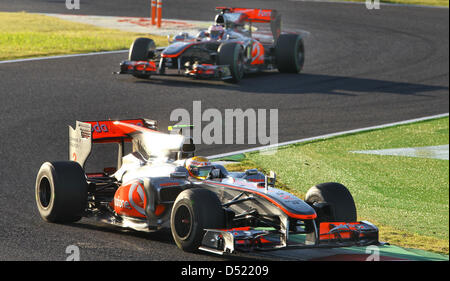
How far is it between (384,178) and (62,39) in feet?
33.8

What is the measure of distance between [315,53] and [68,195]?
1590cm

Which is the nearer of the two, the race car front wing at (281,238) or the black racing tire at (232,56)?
the race car front wing at (281,238)

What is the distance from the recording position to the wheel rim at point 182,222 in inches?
298

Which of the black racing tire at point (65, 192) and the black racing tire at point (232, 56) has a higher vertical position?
the black racing tire at point (232, 56)

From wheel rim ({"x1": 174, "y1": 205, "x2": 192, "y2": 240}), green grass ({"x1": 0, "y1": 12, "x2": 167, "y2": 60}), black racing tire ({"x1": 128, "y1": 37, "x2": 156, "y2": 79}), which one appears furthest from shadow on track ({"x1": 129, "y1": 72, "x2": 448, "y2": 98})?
wheel rim ({"x1": 174, "y1": 205, "x2": 192, "y2": 240})

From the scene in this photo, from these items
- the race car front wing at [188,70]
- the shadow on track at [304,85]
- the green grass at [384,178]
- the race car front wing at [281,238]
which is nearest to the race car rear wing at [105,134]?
the race car front wing at [281,238]

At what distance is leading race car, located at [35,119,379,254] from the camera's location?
738 centimetres

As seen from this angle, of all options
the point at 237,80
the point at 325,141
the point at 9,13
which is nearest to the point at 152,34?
the point at 237,80

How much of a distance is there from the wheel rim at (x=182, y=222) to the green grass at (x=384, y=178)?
2.79 meters

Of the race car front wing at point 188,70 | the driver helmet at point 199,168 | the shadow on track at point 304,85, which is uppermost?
the race car front wing at point 188,70

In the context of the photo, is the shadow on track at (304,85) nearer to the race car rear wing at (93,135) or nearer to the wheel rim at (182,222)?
the race car rear wing at (93,135)

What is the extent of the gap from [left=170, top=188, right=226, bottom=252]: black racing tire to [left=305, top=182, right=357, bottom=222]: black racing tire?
3.83 feet
